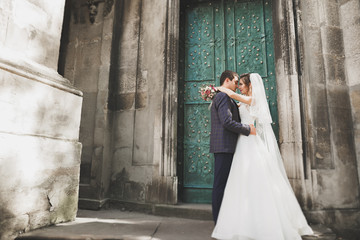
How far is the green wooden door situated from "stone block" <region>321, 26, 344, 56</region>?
0.87 meters

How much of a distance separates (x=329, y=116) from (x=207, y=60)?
2321 mm

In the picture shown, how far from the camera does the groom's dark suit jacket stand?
2.79 meters

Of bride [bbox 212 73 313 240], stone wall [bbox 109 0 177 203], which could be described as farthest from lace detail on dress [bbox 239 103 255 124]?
stone wall [bbox 109 0 177 203]

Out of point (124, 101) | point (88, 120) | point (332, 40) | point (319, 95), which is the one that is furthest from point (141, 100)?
point (332, 40)

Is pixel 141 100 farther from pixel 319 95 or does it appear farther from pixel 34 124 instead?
pixel 319 95

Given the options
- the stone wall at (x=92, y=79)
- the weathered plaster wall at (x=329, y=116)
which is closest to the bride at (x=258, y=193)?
the weathered plaster wall at (x=329, y=116)

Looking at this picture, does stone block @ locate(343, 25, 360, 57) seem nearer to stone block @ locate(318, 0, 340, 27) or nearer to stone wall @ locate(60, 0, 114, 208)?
stone block @ locate(318, 0, 340, 27)

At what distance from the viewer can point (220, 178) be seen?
2.80 metres

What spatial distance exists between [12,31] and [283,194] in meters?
3.39

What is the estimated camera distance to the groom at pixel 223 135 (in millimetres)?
2785

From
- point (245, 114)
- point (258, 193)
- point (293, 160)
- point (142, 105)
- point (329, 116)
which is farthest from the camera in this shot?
point (142, 105)

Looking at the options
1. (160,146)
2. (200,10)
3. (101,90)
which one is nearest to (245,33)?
(200,10)

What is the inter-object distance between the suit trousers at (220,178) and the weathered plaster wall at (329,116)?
1.64m

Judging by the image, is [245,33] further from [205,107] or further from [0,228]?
[0,228]
